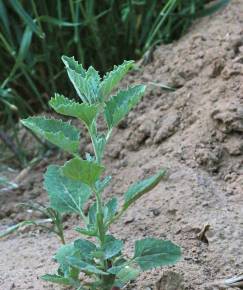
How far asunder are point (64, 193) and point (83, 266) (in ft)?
0.58

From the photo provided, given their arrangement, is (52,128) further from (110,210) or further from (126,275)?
(126,275)

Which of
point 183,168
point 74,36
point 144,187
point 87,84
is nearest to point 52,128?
point 87,84

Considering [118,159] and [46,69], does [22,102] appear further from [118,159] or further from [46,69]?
[118,159]

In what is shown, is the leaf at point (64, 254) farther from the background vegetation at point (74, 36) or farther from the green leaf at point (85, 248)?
the background vegetation at point (74, 36)

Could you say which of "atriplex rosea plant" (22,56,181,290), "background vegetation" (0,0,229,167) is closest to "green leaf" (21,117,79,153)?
"atriplex rosea plant" (22,56,181,290)

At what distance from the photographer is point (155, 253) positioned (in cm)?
127

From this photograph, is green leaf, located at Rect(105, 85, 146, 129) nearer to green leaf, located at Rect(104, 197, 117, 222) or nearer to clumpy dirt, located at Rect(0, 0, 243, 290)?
green leaf, located at Rect(104, 197, 117, 222)

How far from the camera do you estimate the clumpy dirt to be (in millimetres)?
1469

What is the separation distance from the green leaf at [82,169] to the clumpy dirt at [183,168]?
277 mm

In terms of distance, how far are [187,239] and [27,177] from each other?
940mm

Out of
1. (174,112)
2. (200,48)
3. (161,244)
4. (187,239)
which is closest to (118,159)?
(174,112)

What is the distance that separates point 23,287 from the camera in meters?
1.46

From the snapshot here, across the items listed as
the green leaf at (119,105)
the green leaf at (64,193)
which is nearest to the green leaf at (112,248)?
the green leaf at (64,193)

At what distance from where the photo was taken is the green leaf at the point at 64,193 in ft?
4.38
